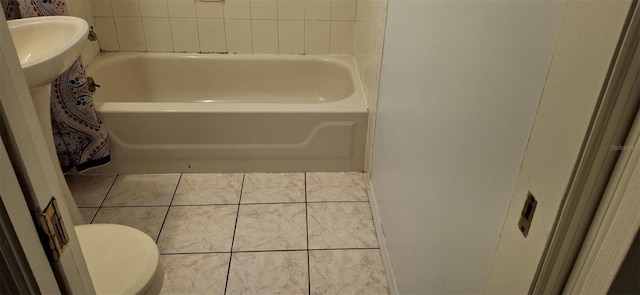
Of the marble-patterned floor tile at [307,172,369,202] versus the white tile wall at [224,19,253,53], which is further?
the white tile wall at [224,19,253,53]

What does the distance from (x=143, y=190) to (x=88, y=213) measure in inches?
10.1

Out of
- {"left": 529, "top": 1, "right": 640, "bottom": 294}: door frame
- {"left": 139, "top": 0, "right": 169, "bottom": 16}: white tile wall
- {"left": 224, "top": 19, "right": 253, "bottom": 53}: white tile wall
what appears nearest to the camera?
{"left": 529, "top": 1, "right": 640, "bottom": 294}: door frame

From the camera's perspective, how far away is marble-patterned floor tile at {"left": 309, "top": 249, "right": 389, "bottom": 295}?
164 centimetres

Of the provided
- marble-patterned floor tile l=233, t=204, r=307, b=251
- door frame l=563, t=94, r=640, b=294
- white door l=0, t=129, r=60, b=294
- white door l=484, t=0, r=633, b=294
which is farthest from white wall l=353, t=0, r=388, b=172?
white door l=0, t=129, r=60, b=294

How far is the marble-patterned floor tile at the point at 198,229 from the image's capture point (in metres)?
1.81

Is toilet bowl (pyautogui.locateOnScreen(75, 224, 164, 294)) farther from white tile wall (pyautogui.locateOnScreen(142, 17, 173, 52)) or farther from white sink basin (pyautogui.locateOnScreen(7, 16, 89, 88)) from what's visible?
white tile wall (pyautogui.locateOnScreen(142, 17, 173, 52))

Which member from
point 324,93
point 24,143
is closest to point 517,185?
point 24,143

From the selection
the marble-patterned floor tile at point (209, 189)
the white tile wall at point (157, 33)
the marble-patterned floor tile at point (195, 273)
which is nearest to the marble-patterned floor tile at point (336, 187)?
the marble-patterned floor tile at point (209, 189)

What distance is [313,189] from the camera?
7.14 feet

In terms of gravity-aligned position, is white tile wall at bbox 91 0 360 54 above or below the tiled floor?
above

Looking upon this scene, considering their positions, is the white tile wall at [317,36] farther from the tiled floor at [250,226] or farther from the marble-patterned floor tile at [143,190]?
the marble-patterned floor tile at [143,190]

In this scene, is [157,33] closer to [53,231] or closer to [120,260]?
[120,260]

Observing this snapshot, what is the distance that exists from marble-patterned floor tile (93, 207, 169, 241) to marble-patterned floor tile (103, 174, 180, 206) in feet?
0.12

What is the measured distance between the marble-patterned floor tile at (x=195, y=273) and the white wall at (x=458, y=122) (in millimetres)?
668
